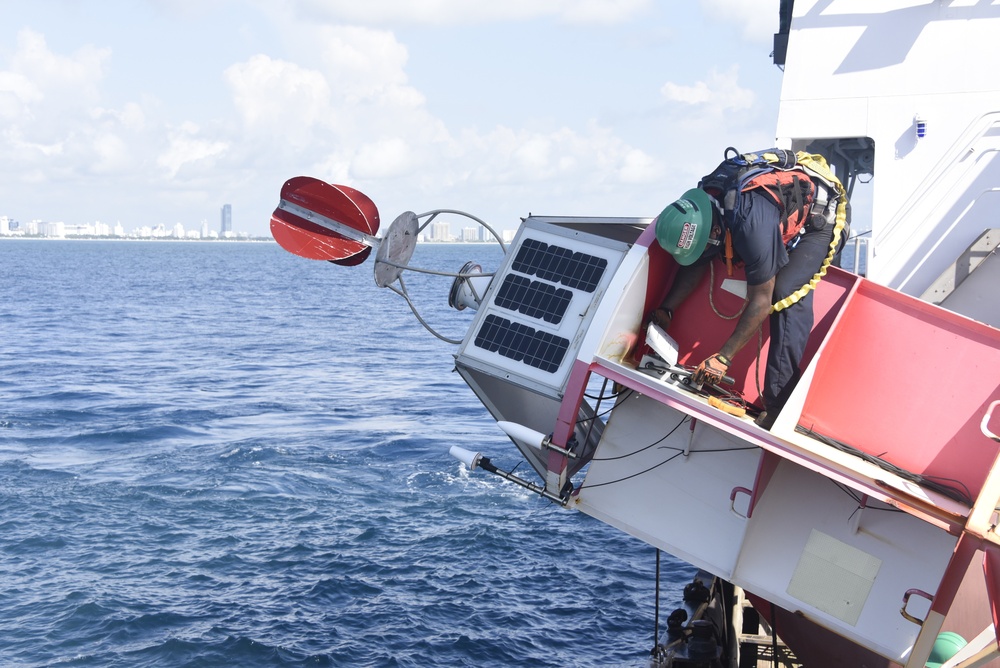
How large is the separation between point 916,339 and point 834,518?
150 centimetres

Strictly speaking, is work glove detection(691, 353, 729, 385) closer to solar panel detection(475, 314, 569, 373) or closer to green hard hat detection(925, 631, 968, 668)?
solar panel detection(475, 314, 569, 373)

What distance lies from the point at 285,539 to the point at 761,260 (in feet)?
43.4

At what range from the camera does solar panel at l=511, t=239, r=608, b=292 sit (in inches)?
321

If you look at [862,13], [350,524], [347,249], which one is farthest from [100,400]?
[862,13]

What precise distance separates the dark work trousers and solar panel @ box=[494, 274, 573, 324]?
175 cm

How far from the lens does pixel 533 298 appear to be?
27.3ft

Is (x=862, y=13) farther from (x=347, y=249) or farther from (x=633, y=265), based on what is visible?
(x=347, y=249)

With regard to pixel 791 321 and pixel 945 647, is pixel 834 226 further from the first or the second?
pixel 945 647

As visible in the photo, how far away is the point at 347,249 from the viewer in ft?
29.5

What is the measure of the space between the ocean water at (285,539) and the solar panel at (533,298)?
7.34m

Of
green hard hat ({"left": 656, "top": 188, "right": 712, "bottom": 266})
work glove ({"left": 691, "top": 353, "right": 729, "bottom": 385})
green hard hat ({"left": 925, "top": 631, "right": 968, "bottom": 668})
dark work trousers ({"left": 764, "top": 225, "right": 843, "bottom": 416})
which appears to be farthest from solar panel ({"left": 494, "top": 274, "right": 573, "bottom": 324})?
green hard hat ({"left": 925, "top": 631, "right": 968, "bottom": 668})

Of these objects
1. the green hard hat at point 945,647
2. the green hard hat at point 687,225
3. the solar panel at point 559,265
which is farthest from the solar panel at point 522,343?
the green hard hat at point 945,647

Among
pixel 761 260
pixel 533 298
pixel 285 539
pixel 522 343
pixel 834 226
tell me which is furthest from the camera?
pixel 285 539

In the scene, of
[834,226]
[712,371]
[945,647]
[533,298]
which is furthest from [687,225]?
[945,647]
